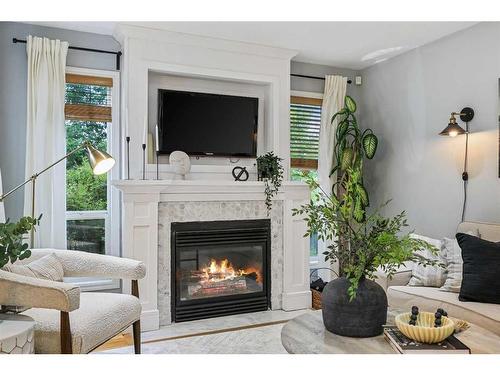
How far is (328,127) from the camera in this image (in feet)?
14.8

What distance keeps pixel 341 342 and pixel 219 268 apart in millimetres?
2142

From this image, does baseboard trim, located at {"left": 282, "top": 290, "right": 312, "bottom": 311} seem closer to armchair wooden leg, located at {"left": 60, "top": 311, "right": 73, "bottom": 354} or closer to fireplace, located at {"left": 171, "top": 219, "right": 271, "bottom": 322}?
fireplace, located at {"left": 171, "top": 219, "right": 271, "bottom": 322}

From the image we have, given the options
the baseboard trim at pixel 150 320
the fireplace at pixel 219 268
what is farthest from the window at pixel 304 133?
the baseboard trim at pixel 150 320

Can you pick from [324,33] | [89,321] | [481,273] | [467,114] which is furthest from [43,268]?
[467,114]

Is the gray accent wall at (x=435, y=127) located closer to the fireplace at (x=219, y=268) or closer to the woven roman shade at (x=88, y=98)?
the fireplace at (x=219, y=268)

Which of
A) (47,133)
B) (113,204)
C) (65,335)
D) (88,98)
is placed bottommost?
(65,335)

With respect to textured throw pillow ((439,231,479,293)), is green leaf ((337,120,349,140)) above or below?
above

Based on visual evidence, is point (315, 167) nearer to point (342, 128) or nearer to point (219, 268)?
point (342, 128)

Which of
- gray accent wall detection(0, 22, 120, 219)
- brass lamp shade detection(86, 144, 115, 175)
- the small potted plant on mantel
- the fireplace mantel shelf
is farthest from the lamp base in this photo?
gray accent wall detection(0, 22, 120, 219)

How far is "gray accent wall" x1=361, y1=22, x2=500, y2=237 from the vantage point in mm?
3385

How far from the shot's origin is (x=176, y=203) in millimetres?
3527

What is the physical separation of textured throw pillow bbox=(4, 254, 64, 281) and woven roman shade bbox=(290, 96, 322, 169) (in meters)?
2.60

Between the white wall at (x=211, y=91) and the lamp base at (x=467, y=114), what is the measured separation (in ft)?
5.65

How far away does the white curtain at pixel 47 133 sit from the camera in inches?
132
